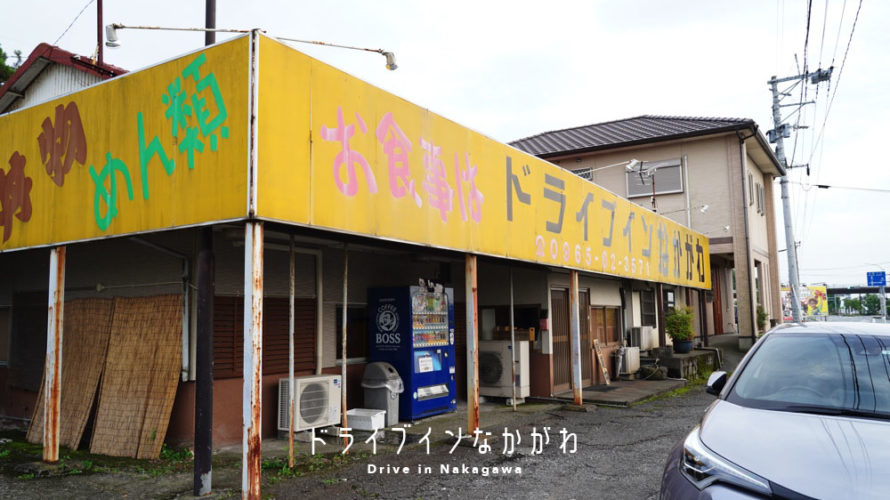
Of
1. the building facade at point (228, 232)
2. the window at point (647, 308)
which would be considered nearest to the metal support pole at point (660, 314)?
the window at point (647, 308)

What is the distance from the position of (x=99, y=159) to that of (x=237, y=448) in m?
3.93

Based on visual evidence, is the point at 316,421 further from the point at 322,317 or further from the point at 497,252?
the point at 497,252

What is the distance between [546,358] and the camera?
12.6 metres

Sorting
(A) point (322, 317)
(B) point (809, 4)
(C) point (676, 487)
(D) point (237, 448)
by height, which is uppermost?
(B) point (809, 4)

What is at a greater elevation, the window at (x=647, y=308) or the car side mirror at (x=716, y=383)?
the window at (x=647, y=308)

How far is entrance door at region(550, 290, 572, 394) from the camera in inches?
512

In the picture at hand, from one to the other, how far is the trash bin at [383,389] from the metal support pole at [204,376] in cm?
361

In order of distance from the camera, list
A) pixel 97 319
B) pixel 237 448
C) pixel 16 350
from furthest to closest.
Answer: pixel 16 350 → pixel 97 319 → pixel 237 448

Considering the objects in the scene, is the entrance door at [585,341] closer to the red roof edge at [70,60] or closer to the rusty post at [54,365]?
the rusty post at [54,365]

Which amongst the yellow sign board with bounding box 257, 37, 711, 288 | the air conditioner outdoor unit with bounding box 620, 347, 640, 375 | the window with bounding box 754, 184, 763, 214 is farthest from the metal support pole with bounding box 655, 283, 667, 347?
the window with bounding box 754, 184, 763, 214

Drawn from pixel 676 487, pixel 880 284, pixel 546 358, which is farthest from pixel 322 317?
pixel 880 284

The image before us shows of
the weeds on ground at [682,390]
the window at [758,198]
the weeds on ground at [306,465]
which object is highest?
the window at [758,198]

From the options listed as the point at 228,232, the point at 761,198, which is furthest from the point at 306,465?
the point at 761,198

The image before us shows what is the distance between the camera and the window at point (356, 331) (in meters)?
9.99
